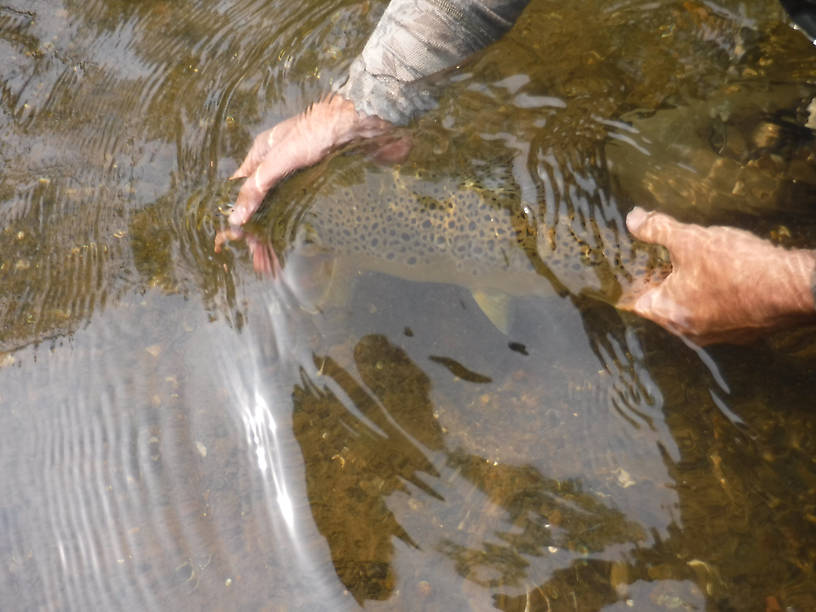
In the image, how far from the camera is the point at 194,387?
3.17 meters

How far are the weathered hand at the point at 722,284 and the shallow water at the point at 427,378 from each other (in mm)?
108

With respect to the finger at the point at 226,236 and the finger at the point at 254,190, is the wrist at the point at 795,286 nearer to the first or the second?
the finger at the point at 254,190

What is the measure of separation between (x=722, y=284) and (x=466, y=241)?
119 centimetres

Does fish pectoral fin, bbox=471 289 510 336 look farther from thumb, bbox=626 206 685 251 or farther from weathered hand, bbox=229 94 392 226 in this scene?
weathered hand, bbox=229 94 392 226

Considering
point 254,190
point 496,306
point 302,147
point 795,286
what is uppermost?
point 302,147

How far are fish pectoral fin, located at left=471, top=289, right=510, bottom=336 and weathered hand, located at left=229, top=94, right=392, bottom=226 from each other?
1.03 meters

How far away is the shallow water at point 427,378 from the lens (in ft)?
8.91

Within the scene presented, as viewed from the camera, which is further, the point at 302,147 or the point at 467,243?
the point at 302,147

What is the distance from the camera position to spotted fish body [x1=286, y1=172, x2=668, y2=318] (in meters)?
3.05

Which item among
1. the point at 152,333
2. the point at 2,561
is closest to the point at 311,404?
the point at 152,333

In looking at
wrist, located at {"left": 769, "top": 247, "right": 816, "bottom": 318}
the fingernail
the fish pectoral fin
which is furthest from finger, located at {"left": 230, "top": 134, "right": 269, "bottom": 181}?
wrist, located at {"left": 769, "top": 247, "right": 816, "bottom": 318}

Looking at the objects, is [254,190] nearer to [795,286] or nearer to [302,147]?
[302,147]

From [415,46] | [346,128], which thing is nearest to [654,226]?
[415,46]

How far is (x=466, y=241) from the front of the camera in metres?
3.20
